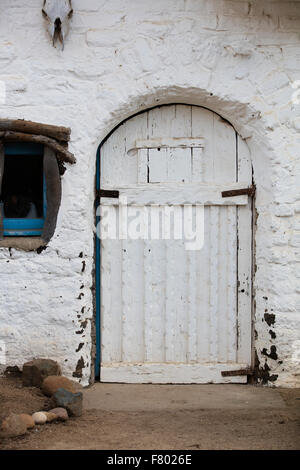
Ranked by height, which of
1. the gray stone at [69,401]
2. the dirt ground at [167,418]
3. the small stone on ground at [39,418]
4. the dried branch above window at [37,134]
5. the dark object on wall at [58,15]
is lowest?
the dirt ground at [167,418]

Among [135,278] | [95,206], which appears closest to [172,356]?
[135,278]

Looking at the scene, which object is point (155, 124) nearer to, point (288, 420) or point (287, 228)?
point (287, 228)

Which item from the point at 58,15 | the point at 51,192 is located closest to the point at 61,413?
the point at 51,192

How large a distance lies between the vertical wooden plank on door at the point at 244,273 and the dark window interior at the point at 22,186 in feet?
5.32

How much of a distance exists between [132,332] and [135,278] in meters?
0.43

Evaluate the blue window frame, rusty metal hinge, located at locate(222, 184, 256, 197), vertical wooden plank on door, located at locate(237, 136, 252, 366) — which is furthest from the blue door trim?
vertical wooden plank on door, located at locate(237, 136, 252, 366)

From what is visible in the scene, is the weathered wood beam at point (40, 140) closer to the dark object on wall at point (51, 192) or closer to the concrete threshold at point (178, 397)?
the dark object on wall at point (51, 192)

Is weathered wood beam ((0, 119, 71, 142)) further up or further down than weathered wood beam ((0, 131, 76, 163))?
further up

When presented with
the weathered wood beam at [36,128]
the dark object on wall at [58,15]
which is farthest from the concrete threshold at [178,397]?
the dark object on wall at [58,15]

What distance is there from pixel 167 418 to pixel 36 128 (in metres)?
2.25

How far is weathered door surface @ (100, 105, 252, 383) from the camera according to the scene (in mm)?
4172

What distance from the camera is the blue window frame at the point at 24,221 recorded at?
13.3 feet

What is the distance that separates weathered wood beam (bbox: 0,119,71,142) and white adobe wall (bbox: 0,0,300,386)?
2.9 inches

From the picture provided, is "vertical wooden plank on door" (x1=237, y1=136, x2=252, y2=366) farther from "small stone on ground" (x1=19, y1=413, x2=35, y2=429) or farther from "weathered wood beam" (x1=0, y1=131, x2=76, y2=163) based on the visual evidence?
"small stone on ground" (x1=19, y1=413, x2=35, y2=429)
